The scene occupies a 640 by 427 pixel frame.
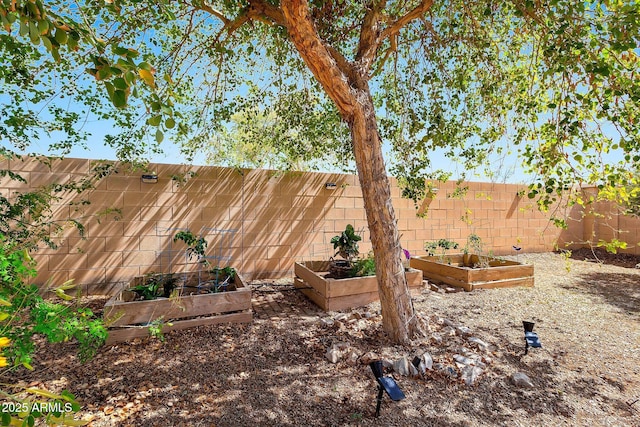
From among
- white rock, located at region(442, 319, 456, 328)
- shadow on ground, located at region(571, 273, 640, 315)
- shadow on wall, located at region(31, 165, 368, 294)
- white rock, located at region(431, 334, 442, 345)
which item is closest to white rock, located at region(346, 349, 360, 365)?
white rock, located at region(431, 334, 442, 345)

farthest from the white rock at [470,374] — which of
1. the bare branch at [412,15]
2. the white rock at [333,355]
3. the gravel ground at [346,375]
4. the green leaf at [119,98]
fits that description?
the bare branch at [412,15]

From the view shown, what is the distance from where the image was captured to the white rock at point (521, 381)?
87.3 inches

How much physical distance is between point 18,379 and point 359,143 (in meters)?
2.99

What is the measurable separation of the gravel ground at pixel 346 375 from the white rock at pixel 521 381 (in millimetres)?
44

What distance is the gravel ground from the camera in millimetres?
1895

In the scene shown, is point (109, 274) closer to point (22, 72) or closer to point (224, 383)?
point (22, 72)

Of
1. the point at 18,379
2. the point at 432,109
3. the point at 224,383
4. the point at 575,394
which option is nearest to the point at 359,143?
the point at 432,109

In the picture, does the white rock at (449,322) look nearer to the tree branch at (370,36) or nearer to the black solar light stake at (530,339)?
the black solar light stake at (530,339)

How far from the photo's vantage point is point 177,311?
302cm

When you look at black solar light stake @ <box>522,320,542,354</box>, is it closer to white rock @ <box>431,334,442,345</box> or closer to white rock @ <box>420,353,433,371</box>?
white rock @ <box>431,334,442,345</box>

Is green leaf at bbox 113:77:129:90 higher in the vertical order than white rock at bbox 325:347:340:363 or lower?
higher

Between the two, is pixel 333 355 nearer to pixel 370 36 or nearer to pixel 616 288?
pixel 370 36

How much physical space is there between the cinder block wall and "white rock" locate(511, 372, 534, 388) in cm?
183

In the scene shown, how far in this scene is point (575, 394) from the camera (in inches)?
84.4
